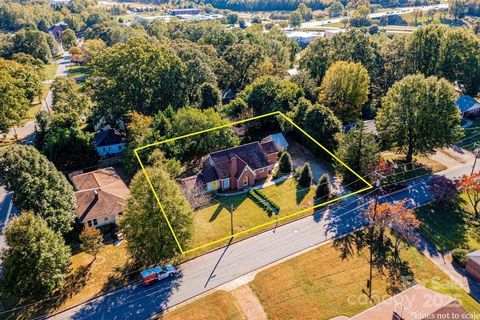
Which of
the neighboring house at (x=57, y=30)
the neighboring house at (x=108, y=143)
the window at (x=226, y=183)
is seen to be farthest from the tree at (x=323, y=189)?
the neighboring house at (x=57, y=30)

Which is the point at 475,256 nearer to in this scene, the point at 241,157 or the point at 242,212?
the point at 242,212

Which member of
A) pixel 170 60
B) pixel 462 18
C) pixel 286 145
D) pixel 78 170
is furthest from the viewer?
pixel 462 18

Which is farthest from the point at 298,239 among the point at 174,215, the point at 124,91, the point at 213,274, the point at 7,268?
the point at 124,91

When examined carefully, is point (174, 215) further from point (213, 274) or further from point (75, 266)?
point (75, 266)

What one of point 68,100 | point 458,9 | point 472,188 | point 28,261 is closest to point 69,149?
point 68,100

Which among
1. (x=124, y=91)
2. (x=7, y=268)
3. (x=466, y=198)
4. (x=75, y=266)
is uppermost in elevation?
(x=124, y=91)

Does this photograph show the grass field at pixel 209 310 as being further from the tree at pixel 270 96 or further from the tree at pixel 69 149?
the tree at pixel 270 96

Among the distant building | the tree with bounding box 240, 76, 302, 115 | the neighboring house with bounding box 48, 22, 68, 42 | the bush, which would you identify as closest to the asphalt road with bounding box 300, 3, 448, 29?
the distant building

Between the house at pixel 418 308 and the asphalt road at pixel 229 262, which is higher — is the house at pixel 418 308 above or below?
above
